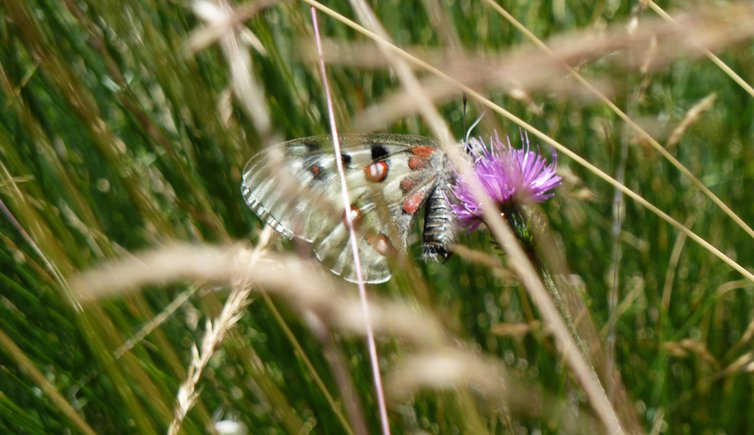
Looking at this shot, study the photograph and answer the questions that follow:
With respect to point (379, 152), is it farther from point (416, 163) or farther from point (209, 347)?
point (209, 347)

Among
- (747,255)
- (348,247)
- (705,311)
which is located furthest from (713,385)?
(348,247)

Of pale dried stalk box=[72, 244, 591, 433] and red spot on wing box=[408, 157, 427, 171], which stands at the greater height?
pale dried stalk box=[72, 244, 591, 433]

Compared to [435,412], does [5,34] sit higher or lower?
higher

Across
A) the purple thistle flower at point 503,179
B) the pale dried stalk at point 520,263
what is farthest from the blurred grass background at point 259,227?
the pale dried stalk at point 520,263

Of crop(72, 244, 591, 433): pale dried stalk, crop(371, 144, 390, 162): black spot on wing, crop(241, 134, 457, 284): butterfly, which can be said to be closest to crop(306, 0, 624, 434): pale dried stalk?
crop(72, 244, 591, 433): pale dried stalk

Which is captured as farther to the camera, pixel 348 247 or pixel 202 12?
pixel 348 247

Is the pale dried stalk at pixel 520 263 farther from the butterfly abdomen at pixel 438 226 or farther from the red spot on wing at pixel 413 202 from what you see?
the red spot on wing at pixel 413 202

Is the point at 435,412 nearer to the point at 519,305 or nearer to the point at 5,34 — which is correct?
the point at 519,305

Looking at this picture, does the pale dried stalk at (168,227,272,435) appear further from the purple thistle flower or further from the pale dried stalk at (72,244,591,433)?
the purple thistle flower
